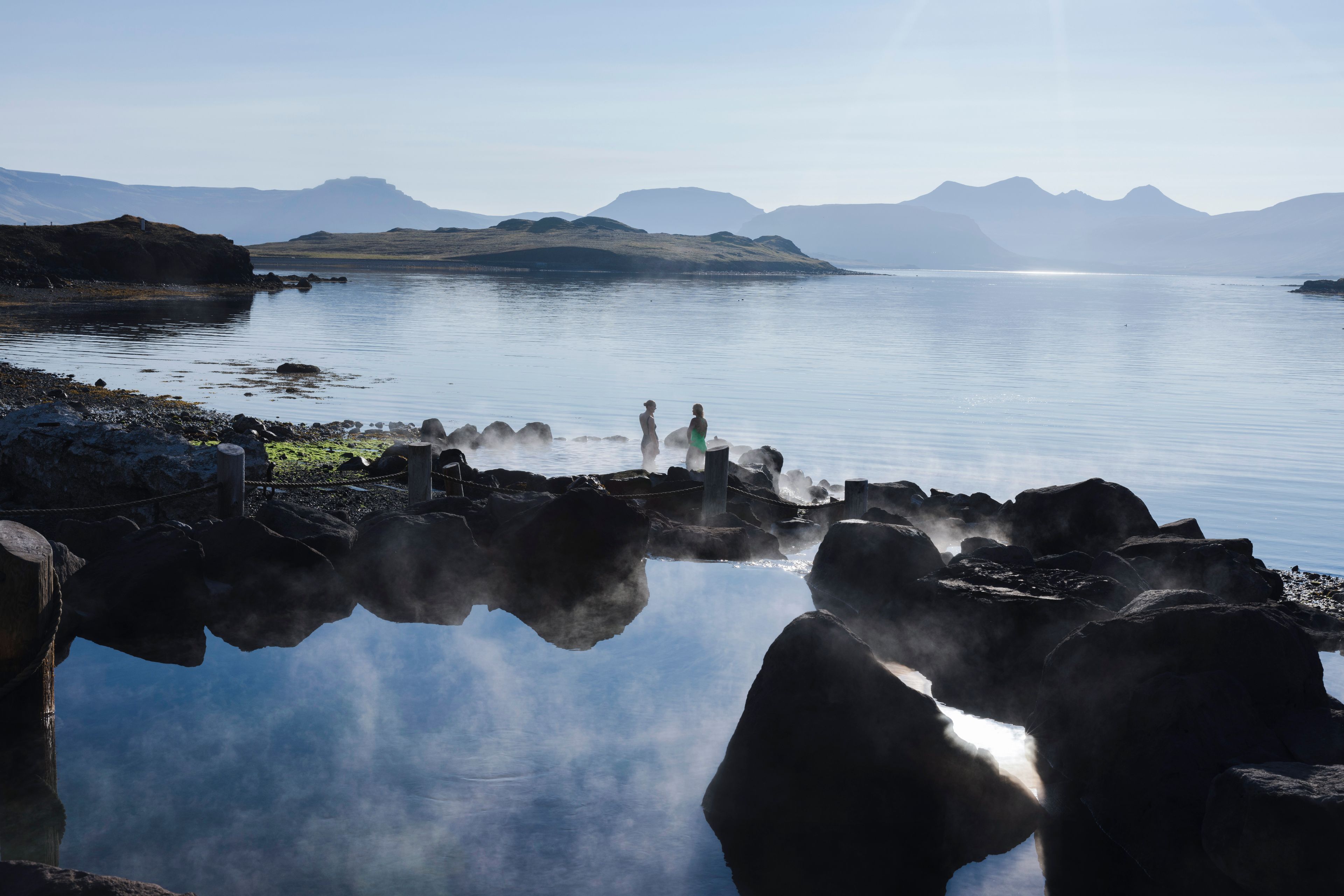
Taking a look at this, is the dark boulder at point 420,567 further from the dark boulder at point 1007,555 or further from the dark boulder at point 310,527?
the dark boulder at point 1007,555

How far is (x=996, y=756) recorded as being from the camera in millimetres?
8258

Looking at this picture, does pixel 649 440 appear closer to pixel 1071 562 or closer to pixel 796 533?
pixel 796 533

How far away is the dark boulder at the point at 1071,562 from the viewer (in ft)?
37.9

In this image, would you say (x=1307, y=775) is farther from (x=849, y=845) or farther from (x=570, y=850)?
(x=570, y=850)

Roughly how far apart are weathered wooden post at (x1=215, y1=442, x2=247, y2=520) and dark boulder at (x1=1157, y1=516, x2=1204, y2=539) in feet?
40.0

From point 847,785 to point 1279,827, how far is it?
8.67 ft

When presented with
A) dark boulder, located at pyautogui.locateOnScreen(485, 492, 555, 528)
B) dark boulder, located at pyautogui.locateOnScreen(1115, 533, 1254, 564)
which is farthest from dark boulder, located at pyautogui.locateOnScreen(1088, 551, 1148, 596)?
dark boulder, located at pyautogui.locateOnScreen(485, 492, 555, 528)

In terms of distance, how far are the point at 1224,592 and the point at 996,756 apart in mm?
4984

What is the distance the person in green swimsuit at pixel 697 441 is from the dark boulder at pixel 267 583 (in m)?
8.23

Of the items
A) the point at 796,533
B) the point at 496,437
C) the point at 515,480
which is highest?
the point at 515,480

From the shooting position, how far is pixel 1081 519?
13688 millimetres

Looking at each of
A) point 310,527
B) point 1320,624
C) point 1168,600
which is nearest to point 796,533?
point 1320,624

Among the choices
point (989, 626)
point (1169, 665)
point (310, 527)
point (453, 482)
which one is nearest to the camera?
point (1169, 665)

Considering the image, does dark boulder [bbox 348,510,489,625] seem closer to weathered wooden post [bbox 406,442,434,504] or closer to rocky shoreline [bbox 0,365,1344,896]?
rocky shoreline [bbox 0,365,1344,896]
